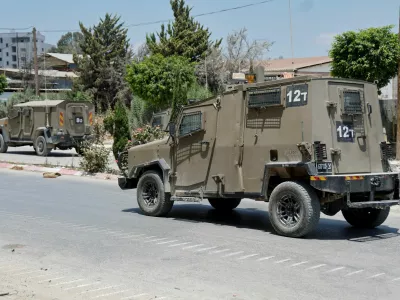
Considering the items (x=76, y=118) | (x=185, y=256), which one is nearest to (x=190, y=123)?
(x=185, y=256)

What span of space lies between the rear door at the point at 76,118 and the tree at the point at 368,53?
1090 centimetres

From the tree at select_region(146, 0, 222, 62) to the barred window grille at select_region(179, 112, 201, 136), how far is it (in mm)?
35688

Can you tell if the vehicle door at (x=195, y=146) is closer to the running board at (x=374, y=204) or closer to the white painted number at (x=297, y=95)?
the white painted number at (x=297, y=95)

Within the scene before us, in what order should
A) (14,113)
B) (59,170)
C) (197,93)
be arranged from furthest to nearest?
1. (197,93)
2. (14,113)
3. (59,170)

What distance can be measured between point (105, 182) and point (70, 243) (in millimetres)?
9060

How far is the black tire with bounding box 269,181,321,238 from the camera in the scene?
28.8 ft

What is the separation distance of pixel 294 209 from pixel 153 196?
10.7 feet

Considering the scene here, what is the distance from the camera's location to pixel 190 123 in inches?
424

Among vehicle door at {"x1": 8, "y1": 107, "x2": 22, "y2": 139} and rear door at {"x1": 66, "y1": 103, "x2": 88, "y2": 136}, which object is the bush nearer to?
rear door at {"x1": 66, "y1": 103, "x2": 88, "y2": 136}

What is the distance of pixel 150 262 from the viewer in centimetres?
757

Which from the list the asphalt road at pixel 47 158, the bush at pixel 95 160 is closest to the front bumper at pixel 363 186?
the bush at pixel 95 160

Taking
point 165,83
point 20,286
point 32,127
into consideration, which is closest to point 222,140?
point 20,286

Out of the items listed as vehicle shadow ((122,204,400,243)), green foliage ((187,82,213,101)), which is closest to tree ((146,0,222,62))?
green foliage ((187,82,213,101))

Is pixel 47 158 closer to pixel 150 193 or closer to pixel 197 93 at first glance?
pixel 197 93
